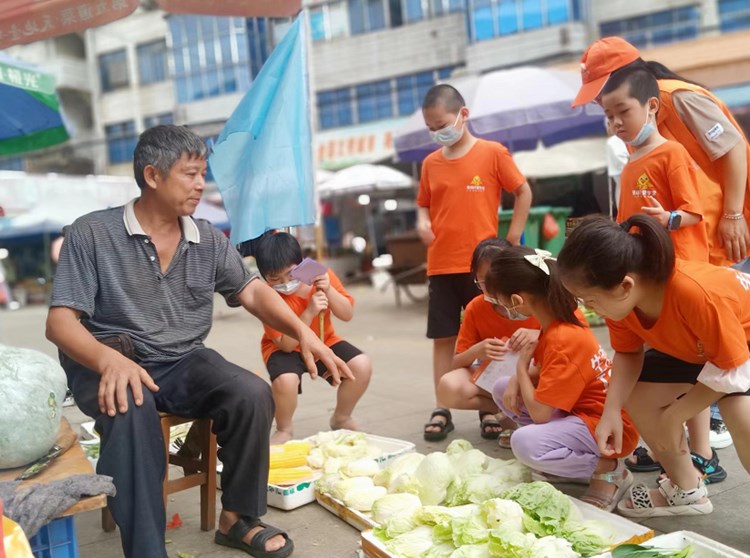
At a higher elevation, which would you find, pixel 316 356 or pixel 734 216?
pixel 734 216

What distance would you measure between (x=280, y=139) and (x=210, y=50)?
2434 centimetres

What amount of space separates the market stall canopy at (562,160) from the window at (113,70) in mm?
22212

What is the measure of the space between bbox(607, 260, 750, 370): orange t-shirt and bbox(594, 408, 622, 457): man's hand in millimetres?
313

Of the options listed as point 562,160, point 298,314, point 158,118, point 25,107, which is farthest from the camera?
point 158,118

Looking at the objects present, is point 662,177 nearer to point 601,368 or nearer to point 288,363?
point 601,368

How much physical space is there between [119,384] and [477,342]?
1940mm

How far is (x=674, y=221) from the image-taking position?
2832mm

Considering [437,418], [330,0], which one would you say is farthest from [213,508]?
[330,0]

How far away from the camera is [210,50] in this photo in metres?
26.2

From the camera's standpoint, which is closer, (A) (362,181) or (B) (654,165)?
(B) (654,165)

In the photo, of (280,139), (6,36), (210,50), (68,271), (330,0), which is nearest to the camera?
(68,271)

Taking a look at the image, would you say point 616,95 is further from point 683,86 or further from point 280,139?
point 280,139

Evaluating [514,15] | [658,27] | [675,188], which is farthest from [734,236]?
[514,15]

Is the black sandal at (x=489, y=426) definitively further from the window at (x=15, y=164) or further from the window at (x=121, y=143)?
the window at (x=15, y=164)
